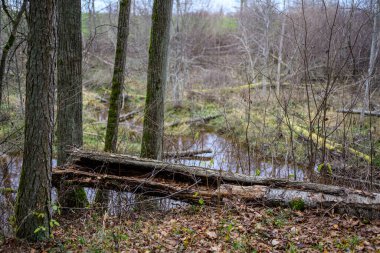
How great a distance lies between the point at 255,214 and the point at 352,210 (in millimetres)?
1443

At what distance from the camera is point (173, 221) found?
17.1ft

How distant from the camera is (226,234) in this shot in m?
4.42

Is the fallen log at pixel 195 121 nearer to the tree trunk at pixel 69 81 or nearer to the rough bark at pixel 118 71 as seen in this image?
the rough bark at pixel 118 71

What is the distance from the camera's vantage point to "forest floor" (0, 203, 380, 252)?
4.06m

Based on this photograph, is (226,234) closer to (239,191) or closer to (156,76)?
(239,191)

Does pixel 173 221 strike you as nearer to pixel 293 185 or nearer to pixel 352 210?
pixel 293 185

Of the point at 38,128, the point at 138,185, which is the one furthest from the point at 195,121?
the point at 38,128

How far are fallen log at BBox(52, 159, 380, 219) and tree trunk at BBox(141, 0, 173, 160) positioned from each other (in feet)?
4.37

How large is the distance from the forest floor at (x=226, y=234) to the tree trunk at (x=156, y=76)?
2.18 m

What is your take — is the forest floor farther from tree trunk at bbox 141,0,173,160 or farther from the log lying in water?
tree trunk at bbox 141,0,173,160

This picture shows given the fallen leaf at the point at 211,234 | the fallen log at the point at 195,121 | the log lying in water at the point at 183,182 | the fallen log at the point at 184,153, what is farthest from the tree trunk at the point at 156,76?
the fallen log at the point at 195,121

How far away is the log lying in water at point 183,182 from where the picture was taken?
5266 mm

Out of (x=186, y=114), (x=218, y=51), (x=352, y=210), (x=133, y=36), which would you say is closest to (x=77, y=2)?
(x=352, y=210)

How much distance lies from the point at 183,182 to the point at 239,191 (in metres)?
1.11
